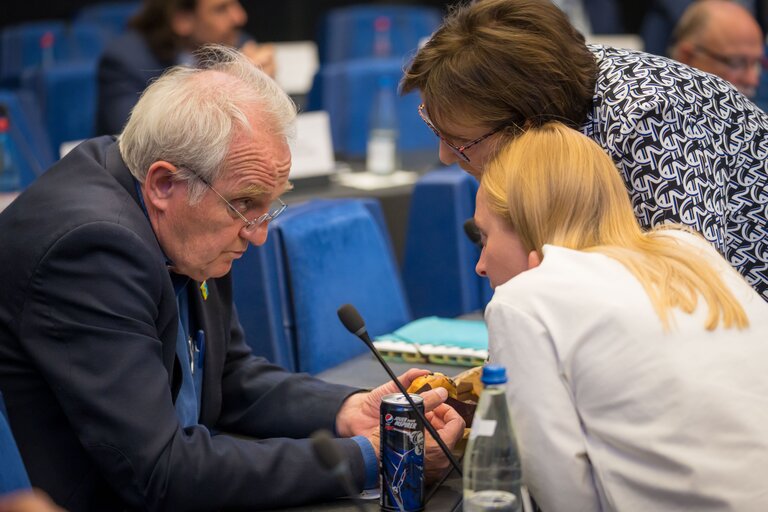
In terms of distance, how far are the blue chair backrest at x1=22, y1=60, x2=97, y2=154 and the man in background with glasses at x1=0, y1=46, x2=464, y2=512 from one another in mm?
4146

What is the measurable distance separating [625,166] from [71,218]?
0.94m

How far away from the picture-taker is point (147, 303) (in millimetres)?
1612

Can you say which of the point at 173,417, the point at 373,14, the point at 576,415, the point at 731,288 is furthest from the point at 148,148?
the point at 373,14

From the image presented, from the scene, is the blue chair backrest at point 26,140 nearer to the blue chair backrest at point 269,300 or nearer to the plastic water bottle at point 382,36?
the blue chair backrest at point 269,300

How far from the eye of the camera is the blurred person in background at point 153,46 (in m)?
4.76

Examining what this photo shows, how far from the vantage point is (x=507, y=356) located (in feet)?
4.79

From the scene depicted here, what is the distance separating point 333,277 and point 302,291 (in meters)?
0.11

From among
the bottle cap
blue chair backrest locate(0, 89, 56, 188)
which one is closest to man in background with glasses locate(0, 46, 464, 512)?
the bottle cap

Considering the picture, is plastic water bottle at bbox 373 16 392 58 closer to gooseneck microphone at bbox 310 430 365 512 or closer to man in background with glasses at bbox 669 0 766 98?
man in background with glasses at bbox 669 0 766 98

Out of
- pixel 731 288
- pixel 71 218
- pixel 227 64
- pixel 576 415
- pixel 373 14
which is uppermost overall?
pixel 227 64

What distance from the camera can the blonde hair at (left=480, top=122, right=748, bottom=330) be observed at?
1.53m

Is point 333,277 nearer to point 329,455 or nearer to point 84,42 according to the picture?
point 329,455

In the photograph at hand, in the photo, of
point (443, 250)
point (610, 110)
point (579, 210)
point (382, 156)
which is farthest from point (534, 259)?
point (382, 156)

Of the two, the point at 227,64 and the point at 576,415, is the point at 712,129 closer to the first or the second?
the point at 576,415
